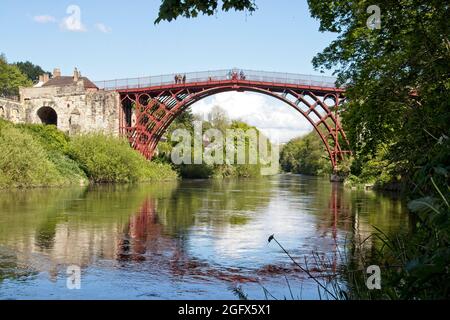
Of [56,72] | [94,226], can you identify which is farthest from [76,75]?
[94,226]

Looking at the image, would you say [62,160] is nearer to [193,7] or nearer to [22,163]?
[22,163]

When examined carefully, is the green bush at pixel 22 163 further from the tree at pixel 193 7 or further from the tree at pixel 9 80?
the tree at pixel 9 80

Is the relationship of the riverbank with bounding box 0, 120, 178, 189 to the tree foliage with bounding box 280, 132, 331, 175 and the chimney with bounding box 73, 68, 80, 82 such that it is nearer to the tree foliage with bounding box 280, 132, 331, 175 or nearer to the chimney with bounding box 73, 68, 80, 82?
the chimney with bounding box 73, 68, 80, 82

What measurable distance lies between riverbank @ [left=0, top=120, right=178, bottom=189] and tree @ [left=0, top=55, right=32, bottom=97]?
156ft

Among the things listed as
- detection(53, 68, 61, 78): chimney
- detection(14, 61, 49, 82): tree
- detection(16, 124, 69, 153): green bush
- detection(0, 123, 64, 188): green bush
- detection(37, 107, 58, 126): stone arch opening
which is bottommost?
detection(0, 123, 64, 188): green bush

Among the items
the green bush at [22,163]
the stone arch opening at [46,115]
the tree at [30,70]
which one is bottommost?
the green bush at [22,163]

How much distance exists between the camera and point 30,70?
11975cm

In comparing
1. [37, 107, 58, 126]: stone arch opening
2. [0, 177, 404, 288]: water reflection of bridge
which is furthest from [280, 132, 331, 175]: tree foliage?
[0, 177, 404, 288]: water reflection of bridge

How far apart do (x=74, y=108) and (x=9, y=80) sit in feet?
148

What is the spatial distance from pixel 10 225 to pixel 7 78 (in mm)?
78804

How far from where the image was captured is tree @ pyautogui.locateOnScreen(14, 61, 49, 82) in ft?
390

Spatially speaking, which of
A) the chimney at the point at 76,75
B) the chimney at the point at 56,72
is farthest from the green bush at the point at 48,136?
the chimney at the point at 56,72

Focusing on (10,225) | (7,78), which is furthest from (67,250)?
(7,78)

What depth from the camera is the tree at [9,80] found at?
281 feet
